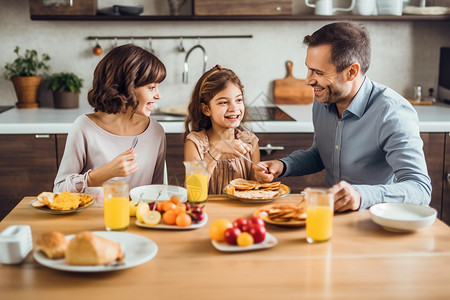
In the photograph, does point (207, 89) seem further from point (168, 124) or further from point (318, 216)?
point (318, 216)

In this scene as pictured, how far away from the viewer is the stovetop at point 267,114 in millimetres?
3138

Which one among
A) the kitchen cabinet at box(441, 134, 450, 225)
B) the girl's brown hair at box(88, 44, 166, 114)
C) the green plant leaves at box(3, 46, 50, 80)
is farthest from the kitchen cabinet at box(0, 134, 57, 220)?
the kitchen cabinet at box(441, 134, 450, 225)

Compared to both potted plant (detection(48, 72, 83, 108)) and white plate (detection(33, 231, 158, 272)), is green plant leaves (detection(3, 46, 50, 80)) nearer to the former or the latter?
potted plant (detection(48, 72, 83, 108))

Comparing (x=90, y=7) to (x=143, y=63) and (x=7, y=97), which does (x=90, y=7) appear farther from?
(x=143, y=63)

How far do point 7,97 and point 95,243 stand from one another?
2.78 metres

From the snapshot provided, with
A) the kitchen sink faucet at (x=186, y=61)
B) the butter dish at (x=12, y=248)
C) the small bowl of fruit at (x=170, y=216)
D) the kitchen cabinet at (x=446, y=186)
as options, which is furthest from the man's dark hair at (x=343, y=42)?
the kitchen sink faucet at (x=186, y=61)

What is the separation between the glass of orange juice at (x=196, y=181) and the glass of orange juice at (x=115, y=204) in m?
0.27

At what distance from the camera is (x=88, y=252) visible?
1215mm

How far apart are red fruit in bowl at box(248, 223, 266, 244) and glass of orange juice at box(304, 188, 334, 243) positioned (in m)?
0.14

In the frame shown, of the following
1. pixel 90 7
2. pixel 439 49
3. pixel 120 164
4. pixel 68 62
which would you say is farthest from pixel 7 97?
pixel 439 49

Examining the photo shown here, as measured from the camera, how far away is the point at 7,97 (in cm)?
364

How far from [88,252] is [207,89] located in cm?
119

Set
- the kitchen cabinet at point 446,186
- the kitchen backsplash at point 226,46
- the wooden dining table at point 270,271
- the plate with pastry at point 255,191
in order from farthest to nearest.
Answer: the kitchen backsplash at point 226,46 → the kitchen cabinet at point 446,186 → the plate with pastry at point 255,191 → the wooden dining table at point 270,271

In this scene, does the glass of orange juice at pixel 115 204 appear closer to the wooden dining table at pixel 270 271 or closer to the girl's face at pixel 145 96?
the wooden dining table at pixel 270 271
